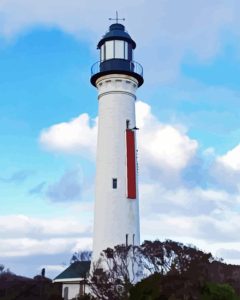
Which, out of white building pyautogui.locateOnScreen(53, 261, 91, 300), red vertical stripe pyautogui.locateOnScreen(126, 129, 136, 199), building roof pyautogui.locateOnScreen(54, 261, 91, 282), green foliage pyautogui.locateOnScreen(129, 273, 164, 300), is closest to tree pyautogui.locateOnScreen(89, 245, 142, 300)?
white building pyautogui.locateOnScreen(53, 261, 91, 300)

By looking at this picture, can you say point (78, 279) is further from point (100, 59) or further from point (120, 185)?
point (100, 59)

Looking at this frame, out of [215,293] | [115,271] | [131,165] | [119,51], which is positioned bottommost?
[215,293]

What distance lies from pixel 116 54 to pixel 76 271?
1429 centimetres

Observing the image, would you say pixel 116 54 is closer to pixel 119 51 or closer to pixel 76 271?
pixel 119 51

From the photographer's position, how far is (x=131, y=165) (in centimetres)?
3097

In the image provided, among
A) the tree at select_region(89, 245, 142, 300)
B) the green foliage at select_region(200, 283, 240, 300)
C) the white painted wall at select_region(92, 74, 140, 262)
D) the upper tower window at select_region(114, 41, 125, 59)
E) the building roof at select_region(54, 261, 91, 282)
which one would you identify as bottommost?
the green foliage at select_region(200, 283, 240, 300)

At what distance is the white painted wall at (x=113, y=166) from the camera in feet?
97.5

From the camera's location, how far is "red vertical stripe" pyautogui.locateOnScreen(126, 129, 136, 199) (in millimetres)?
30508

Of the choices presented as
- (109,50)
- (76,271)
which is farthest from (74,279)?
(109,50)

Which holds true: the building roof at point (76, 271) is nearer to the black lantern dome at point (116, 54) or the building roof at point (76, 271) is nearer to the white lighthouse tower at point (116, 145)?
the white lighthouse tower at point (116, 145)

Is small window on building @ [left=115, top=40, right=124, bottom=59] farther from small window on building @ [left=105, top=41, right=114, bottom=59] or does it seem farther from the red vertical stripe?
the red vertical stripe

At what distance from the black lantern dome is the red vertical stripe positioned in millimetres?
3805

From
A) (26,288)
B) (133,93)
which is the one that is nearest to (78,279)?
(26,288)

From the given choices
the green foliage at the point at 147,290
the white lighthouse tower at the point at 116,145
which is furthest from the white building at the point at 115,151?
the green foliage at the point at 147,290
